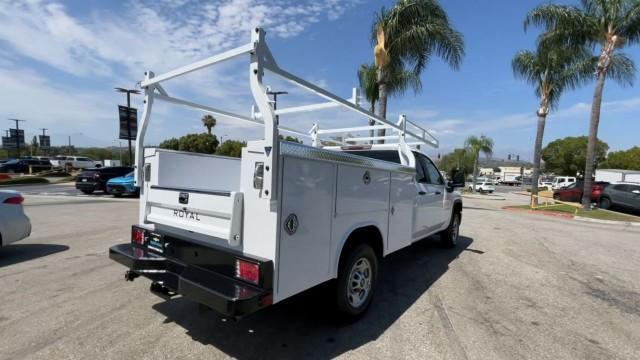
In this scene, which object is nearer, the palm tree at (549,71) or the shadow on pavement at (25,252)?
the shadow on pavement at (25,252)

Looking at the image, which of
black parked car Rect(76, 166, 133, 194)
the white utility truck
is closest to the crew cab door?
the white utility truck

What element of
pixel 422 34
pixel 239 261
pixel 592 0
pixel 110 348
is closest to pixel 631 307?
pixel 239 261

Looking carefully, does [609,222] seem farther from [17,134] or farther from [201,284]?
[17,134]

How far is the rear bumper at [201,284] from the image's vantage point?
2525 millimetres

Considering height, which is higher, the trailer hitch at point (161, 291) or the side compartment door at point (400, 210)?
the side compartment door at point (400, 210)

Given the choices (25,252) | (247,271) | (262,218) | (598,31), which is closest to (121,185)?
(25,252)

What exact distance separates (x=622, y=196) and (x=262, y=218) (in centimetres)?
2245

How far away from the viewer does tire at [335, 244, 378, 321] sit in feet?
11.4

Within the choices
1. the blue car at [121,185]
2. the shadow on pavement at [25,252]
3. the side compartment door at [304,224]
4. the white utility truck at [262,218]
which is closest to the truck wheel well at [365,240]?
the white utility truck at [262,218]

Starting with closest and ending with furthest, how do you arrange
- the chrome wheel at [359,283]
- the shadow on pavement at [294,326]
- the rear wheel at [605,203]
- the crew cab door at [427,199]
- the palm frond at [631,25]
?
the shadow on pavement at [294,326] → the chrome wheel at [359,283] → the crew cab door at [427,199] → the palm frond at [631,25] → the rear wheel at [605,203]

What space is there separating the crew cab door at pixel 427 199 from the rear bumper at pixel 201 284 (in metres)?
3.11

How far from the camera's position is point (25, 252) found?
6.26m

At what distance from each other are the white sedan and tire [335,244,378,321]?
5.54 meters

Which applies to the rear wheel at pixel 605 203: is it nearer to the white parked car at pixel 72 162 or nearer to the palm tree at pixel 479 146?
the palm tree at pixel 479 146
